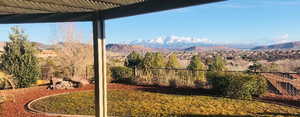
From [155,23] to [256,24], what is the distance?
18357mm

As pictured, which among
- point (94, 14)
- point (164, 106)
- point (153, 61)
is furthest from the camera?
point (153, 61)

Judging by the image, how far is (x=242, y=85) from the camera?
8.00 metres

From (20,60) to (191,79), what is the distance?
6.85m

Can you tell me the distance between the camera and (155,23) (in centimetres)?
4844

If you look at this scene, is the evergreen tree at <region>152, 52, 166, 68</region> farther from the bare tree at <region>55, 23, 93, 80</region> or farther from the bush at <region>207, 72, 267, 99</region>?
the bush at <region>207, 72, 267, 99</region>

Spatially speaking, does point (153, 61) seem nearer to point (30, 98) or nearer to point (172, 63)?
point (172, 63)

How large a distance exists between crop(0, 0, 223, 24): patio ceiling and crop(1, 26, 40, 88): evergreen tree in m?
7.50

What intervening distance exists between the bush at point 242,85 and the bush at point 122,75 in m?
4.30

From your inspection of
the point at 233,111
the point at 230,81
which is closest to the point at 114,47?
the point at 230,81

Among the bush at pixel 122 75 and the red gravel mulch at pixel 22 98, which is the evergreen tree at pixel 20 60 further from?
the bush at pixel 122 75

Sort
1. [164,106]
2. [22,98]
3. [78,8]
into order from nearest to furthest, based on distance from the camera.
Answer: [78,8]
[164,106]
[22,98]

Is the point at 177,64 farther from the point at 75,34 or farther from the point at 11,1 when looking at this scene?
the point at 11,1

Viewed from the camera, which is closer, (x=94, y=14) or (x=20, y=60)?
(x=94, y=14)

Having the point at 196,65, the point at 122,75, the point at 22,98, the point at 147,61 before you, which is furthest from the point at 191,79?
the point at 22,98
